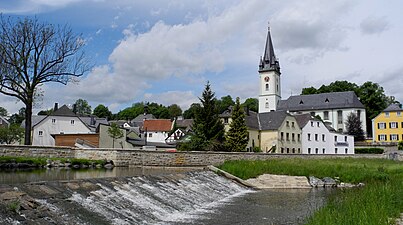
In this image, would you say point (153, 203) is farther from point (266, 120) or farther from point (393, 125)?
point (393, 125)

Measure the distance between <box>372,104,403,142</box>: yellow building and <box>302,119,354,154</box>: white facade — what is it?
1952 centimetres

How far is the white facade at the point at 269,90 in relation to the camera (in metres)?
101

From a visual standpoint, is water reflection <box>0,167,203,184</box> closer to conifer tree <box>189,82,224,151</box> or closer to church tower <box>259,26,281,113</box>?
conifer tree <box>189,82,224,151</box>

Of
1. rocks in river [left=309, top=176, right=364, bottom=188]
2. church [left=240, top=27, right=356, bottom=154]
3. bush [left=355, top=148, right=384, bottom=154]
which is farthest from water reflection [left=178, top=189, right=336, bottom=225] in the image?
bush [left=355, top=148, right=384, bottom=154]

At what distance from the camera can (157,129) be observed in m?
89.1

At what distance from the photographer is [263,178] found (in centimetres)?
2822

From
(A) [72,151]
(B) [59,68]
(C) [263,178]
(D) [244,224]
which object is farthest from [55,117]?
(D) [244,224]

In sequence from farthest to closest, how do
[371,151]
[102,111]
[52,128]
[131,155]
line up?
[102,111]
[371,151]
[52,128]
[131,155]

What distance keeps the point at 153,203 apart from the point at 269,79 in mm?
88748

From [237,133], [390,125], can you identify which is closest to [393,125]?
[390,125]

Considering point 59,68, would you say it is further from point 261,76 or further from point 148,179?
point 261,76

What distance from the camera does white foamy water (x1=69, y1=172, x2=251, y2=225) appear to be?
1270cm

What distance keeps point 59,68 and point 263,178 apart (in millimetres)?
21373

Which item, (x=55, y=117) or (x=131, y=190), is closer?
(x=131, y=190)
